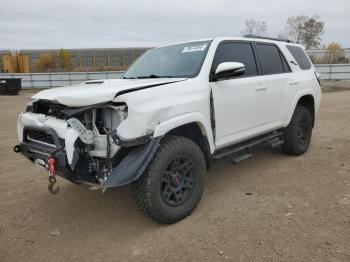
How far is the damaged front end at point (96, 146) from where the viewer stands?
3.19m

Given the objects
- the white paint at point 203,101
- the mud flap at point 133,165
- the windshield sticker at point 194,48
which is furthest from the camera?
the windshield sticker at point 194,48

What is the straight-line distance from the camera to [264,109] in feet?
16.2

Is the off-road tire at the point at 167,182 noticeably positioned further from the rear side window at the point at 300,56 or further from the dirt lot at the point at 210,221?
the rear side window at the point at 300,56

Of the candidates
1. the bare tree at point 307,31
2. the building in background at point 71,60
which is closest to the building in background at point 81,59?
the building in background at point 71,60

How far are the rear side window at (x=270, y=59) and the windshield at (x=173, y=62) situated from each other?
1.07 metres

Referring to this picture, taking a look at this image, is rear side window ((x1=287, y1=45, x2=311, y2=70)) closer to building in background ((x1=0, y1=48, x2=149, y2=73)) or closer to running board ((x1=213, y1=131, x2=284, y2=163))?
running board ((x1=213, y1=131, x2=284, y2=163))

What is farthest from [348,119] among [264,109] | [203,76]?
[203,76]

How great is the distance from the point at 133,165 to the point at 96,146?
0.41 m

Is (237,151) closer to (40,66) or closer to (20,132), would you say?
(20,132)

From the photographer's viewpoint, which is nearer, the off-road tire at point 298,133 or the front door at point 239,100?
the front door at point 239,100

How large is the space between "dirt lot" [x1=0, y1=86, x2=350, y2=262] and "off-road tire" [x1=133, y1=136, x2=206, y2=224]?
0.55ft

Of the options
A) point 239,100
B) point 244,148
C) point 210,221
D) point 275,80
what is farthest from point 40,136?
point 275,80

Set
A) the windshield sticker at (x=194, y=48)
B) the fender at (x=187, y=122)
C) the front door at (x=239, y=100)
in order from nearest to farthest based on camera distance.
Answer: the fender at (x=187, y=122), the front door at (x=239, y=100), the windshield sticker at (x=194, y=48)

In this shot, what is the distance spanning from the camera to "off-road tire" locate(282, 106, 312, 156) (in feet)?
18.7
